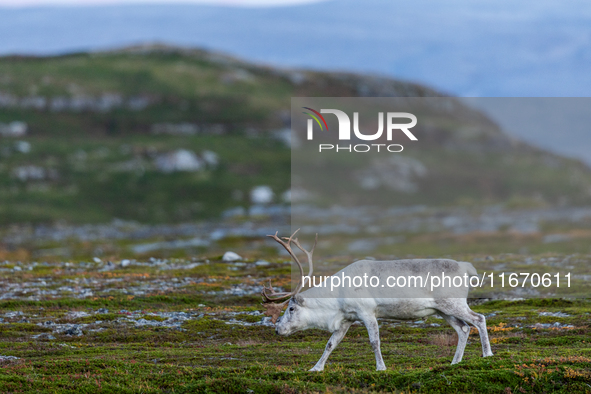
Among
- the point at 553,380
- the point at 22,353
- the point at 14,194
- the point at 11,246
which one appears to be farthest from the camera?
the point at 14,194

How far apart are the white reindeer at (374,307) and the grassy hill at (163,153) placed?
4202cm

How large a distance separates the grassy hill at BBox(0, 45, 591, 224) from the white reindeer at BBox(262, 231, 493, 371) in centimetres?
4202

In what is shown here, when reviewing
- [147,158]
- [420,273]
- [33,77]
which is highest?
[33,77]

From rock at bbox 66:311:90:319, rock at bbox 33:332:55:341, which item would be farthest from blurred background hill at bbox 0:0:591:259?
rock at bbox 33:332:55:341

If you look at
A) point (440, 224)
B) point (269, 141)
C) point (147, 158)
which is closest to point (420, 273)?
point (440, 224)

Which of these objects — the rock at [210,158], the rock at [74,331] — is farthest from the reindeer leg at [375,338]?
the rock at [210,158]

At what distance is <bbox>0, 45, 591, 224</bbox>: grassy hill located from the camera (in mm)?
82188

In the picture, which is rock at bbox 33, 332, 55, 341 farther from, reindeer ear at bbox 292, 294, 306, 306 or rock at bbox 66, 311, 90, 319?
reindeer ear at bbox 292, 294, 306, 306

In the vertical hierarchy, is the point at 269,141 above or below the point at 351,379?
above

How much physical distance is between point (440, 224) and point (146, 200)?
251 feet

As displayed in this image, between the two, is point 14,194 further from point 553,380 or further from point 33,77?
point 553,380

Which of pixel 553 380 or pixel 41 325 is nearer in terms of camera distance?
pixel 553 380

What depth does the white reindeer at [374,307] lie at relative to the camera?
63.7ft

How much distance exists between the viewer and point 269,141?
550 ft
